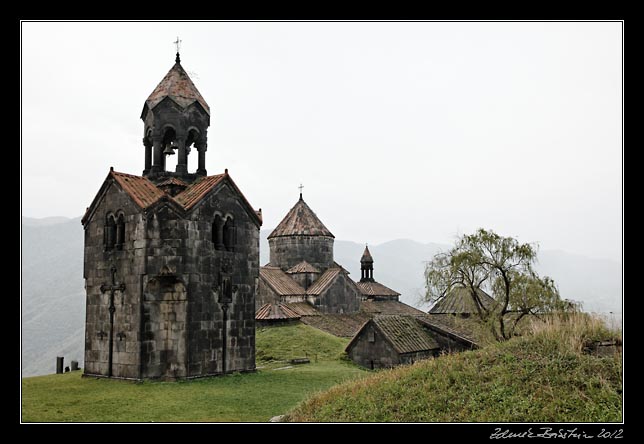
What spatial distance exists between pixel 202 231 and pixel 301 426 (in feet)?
39.3

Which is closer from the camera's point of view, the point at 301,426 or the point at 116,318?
the point at 301,426

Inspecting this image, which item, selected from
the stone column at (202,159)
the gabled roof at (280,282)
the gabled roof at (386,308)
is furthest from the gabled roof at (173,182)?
the gabled roof at (386,308)

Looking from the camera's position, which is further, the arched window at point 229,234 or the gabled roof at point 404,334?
the gabled roof at point 404,334

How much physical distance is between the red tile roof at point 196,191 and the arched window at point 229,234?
147 cm

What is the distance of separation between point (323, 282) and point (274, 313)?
832cm

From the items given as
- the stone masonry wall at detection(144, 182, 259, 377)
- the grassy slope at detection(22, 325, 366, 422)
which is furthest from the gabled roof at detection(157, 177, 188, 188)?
the grassy slope at detection(22, 325, 366, 422)

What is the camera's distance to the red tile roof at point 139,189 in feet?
66.0

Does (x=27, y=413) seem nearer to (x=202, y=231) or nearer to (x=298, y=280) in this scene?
(x=202, y=231)

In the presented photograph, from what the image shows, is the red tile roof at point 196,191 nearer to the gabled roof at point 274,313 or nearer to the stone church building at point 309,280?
the gabled roof at point 274,313

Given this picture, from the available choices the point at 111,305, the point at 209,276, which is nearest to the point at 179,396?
the point at 209,276

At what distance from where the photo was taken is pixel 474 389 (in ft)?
38.8

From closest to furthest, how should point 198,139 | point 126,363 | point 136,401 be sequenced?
1. point 136,401
2. point 126,363
3. point 198,139

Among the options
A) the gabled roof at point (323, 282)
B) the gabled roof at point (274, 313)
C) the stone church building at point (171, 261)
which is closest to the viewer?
the stone church building at point (171, 261)
